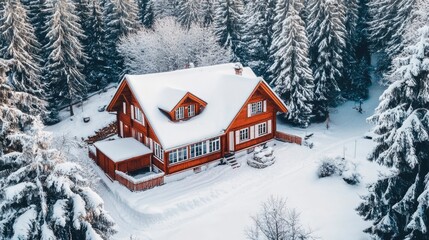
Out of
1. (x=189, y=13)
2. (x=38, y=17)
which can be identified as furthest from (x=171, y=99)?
(x=38, y=17)

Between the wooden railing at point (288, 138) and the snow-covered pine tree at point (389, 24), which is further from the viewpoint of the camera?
the snow-covered pine tree at point (389, 24)

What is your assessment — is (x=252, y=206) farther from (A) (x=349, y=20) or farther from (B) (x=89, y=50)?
(B) (x=89, y=50)

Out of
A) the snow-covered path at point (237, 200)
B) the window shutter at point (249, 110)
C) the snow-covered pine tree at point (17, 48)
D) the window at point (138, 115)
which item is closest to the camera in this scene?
the snow-covered path at point (237, 200)

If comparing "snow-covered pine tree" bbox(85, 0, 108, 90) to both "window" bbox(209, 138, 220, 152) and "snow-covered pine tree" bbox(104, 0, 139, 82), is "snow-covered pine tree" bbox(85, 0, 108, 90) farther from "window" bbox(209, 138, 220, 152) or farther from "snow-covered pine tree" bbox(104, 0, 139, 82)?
"window" bbox(209, 138, 220, 152)

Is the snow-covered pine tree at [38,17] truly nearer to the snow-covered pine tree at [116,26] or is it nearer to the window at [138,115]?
the snow-covered pine tree at [116,26]

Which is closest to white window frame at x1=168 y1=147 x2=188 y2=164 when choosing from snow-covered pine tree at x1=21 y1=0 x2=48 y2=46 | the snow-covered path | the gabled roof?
the gabled roof

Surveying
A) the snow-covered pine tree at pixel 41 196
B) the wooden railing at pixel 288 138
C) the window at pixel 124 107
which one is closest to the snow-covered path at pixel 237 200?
the wooden railing at pixel 288 138

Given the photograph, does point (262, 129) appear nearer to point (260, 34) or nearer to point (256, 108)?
point (256, 108)

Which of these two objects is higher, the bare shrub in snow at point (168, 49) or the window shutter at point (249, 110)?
the bare shrub in snow at point (168, 49)
